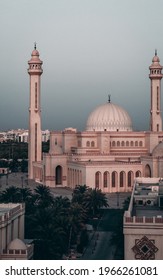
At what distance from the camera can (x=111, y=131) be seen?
63250 mm

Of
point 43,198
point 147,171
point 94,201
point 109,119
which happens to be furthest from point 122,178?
point 43,198

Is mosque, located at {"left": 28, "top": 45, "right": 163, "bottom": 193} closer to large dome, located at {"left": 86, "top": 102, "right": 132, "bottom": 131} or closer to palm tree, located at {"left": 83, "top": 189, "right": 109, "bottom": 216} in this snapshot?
large dome, located at {"left": 86, "top": 102, "right": 132, "bottom": 131}

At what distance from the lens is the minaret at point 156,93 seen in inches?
2569

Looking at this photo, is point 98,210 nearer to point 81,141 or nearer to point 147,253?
point 81,141

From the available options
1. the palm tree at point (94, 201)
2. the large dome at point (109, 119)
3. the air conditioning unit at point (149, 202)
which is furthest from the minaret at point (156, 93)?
the air conditioning unit at point (149, 202)

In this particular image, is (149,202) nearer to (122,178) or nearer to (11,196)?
(11,196)

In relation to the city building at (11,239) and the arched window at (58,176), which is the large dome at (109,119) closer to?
the arched window at (58,176)

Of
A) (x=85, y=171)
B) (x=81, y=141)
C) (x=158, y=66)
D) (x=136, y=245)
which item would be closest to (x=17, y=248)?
(x=136, y=245)

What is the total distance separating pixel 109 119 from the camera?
208 feet

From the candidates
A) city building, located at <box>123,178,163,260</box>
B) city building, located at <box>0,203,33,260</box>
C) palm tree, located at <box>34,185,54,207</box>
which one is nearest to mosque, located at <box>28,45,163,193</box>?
palm tree, located at <box>34,185,54,207</box>

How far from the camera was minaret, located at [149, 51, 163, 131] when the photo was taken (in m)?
65.2

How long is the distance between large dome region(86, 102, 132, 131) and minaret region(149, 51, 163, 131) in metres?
2.93

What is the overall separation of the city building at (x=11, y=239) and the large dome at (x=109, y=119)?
114ft

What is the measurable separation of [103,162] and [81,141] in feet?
22.3
